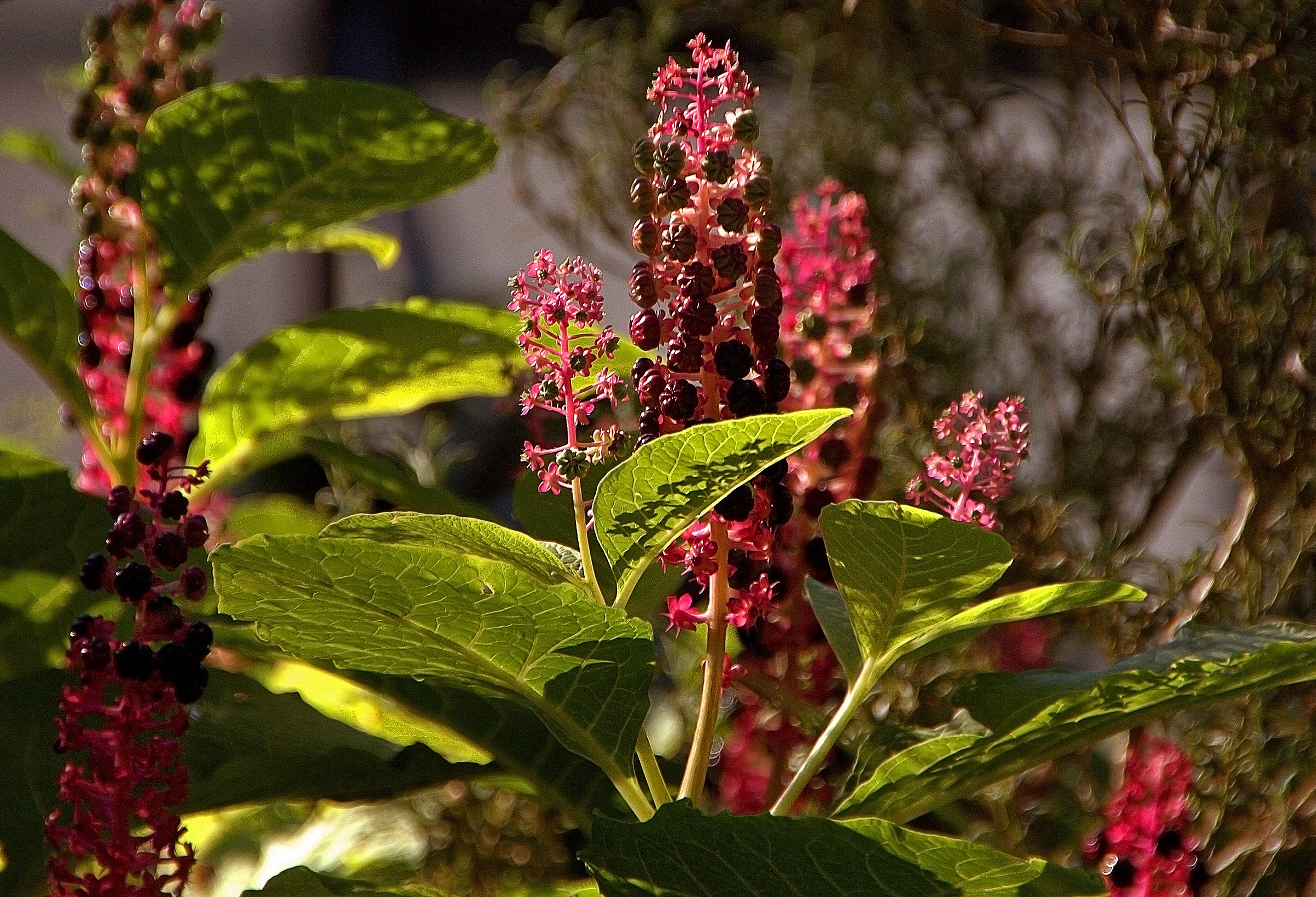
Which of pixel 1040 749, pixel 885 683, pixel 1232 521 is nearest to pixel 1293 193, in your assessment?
pixel 1232 521

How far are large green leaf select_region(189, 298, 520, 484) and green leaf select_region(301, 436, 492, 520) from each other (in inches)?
4.1

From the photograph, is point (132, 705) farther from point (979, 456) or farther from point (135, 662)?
point (979, 456)

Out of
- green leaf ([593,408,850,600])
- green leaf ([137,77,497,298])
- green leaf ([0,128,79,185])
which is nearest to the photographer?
green leaf ([593,408,850,600])

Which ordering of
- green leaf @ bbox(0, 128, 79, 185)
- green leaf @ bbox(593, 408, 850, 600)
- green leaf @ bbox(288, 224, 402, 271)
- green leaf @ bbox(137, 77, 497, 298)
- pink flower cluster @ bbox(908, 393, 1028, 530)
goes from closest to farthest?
green leaf @ bbox(593, 408, 850, 600)
pink flower cluster @ bbox(908, 393, 1028, 530)
green leaf @ bbox(137, 77, 497, 298)
green leaf @ bbox(288, 224, 402, 271)
green leaf @ bbox(0, 128, 79, 185)

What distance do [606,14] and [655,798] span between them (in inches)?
58.3

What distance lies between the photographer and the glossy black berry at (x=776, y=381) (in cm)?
39

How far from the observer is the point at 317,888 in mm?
438

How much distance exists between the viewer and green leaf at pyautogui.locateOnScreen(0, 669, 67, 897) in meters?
0.51

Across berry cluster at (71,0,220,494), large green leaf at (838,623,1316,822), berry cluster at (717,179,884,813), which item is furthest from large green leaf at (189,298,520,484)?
large green leaf at (838,623,1316,822)

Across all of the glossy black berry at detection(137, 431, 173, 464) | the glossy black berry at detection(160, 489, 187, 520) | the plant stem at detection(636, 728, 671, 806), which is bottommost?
the plant stem at detection(636, 728, 671, 806)

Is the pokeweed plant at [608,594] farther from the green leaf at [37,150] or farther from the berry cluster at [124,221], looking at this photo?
the green leaf at [37,150]

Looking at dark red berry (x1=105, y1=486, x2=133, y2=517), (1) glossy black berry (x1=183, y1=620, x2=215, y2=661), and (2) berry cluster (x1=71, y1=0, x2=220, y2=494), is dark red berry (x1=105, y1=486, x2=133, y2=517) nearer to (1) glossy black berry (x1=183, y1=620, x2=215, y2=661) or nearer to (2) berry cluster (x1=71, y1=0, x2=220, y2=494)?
(1) glossy black berry (x1=183, y1=620, x2=215, y2=661)

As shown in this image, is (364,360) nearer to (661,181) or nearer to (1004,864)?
(661,181)

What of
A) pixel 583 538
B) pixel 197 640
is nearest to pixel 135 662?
pixel 197 640
